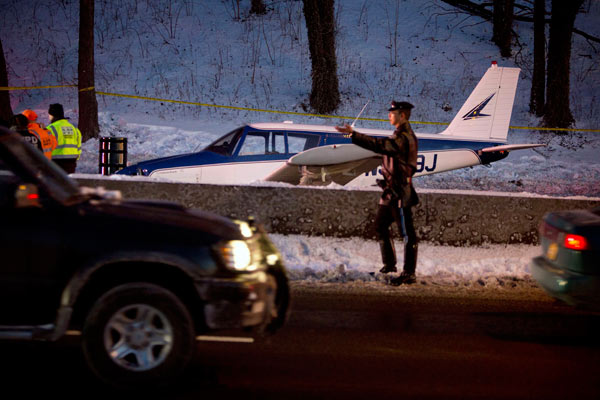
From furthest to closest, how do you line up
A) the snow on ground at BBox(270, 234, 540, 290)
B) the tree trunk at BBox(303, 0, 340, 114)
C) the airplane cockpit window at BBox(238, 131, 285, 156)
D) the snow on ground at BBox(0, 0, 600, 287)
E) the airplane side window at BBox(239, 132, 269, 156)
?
1. the tree trunk at BBox(303, 0, 340, 114)
2. the snow on ground at BBox(0, 0, 600, 287)
3. the airplane cockpit window at BBox(238, 131, 285, 156)
4. the airplane side window at BBox(239, 132, 269, 156)
5. the snow on ground at BBox(270, 234, 540, 290)

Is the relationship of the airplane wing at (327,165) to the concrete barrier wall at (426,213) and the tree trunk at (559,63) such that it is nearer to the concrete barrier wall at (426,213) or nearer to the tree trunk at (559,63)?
the concrete barrier wall at (426,213)

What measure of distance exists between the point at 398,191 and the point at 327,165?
4.40 metres

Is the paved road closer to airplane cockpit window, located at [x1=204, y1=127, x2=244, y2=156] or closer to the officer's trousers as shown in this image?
the officer's trousers

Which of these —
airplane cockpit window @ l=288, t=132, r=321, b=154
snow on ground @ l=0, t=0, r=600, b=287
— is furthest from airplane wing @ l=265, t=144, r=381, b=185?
snow on ground @ l=0, t=0, r=600, b=287

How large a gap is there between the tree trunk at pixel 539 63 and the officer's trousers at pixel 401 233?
1825 cm

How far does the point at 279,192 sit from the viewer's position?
998 centimetres

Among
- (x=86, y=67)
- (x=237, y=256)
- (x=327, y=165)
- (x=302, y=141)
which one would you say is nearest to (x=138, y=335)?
(x=237, y=256)

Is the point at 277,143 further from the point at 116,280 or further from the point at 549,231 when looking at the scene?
the point at 116,280

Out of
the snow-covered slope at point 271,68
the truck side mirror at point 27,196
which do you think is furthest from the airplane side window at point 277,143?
the truck side mirror at point 27,196

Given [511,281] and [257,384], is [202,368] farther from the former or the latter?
[511,281]

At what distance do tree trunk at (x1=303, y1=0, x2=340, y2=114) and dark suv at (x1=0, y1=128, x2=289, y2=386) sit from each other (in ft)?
62.8

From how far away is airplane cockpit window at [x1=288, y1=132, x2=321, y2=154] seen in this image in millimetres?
13883

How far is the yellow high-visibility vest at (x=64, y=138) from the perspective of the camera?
13.0m

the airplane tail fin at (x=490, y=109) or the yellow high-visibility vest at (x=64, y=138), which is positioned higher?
the airplane tail fin at (x=490, y=109)
